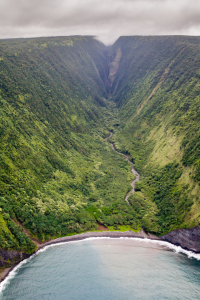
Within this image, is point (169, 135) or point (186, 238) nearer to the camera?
point (186, 238)

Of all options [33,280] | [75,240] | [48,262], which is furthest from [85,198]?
[33,280]

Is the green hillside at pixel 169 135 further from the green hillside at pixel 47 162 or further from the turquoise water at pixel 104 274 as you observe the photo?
the turquoise water at pixel 104 274

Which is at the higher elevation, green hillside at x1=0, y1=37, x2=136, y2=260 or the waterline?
green hillside at x1=0, y1=37, x2=136, y2=260

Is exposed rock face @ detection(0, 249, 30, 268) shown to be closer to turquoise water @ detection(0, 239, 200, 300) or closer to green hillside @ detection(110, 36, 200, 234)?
turquoise water @ detection(0, 239, 200, 300)

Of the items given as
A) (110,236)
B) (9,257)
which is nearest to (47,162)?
(110,236)

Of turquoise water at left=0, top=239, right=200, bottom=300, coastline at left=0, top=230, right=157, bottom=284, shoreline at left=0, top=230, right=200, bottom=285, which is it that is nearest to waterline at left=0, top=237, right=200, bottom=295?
turquoise water at left=0, top=239, right=200, bottom=300

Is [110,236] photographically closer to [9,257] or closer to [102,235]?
[102,235]
